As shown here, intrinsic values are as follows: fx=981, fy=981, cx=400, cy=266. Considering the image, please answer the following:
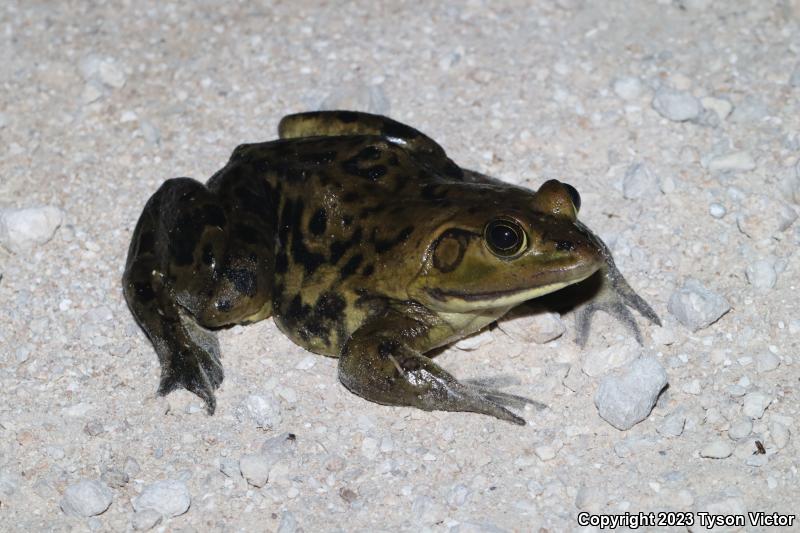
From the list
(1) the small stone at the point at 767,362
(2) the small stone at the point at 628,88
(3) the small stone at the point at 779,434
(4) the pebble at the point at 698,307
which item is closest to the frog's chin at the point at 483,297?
(4) the pebble at the point at 698,307

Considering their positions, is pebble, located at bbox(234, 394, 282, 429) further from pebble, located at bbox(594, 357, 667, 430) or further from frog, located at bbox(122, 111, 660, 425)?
pebble, located at bbox(594, 357, 667, 430)

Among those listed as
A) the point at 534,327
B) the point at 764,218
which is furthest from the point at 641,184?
the point at 534,327

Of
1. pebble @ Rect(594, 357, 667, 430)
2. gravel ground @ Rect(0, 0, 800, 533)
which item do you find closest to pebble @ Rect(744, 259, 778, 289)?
gravel ground @ Rect(0, 0, 800, 533)

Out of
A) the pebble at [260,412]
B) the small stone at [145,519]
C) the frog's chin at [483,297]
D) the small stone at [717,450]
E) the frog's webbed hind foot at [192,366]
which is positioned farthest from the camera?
the frog's webbed hind foot at [192,366]

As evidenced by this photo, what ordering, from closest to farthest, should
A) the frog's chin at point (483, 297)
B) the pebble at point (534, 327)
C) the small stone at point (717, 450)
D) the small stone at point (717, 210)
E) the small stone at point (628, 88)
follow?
the small stone at point (717, 450) → the frog's chin at point (483, 297) → the pebble at point (534, 327) → the small stone at point (717, 210) → the small stone at point (628, 88)

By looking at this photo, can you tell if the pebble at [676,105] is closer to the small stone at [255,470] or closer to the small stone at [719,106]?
the small stone at [719,106]

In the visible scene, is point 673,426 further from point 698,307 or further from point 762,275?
point 762,275

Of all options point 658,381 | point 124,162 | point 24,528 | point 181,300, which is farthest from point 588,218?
point 24,528
